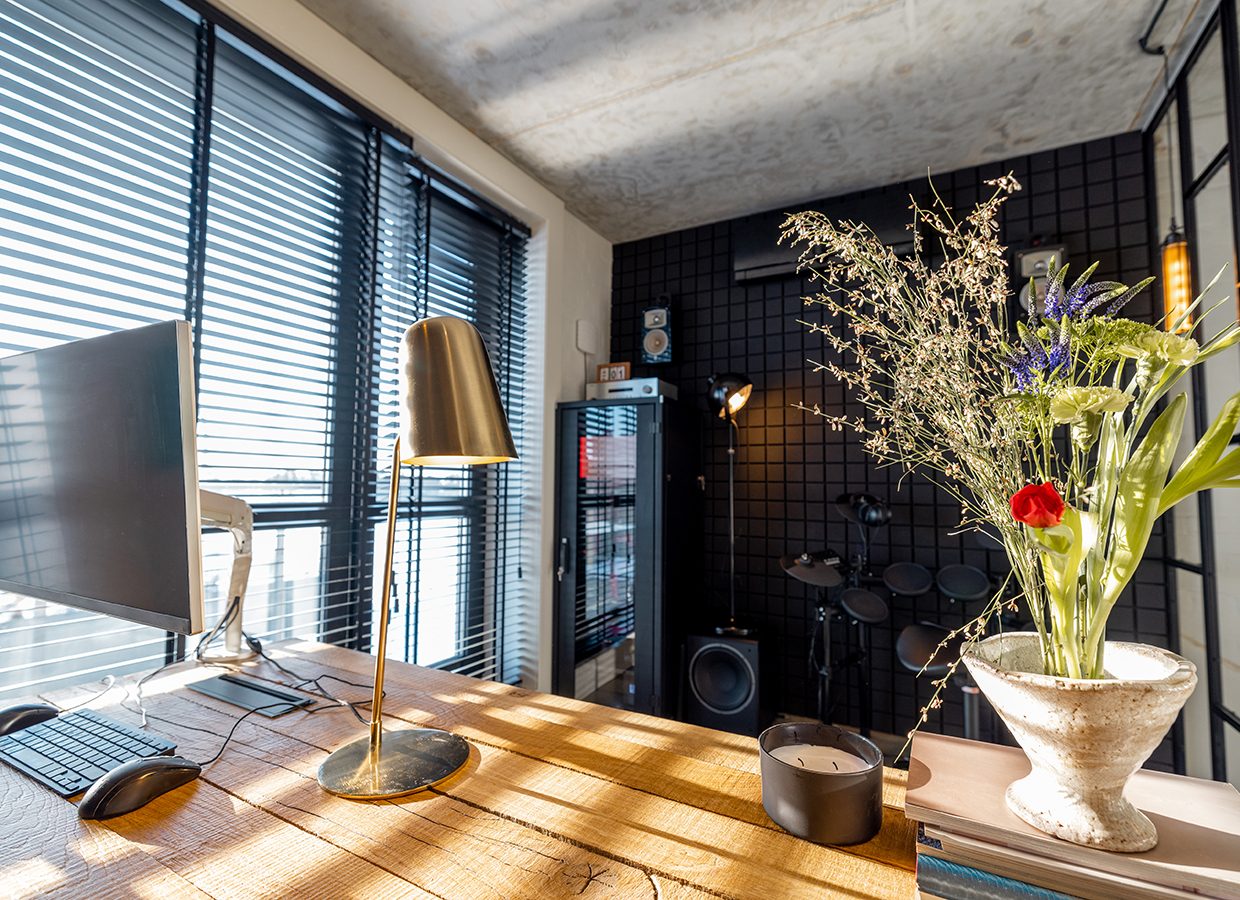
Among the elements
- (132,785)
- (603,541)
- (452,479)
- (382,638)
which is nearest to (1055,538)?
(382,638)

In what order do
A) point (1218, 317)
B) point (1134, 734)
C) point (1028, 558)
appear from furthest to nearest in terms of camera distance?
point (1218, 317) → point (1028, 558) → point (1134, 734)

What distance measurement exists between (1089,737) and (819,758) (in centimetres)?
31

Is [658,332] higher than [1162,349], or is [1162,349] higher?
[658,332]

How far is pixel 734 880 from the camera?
0.65 m

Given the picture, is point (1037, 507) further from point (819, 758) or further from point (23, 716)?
point (23, 716)

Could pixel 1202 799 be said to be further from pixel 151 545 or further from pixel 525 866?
pixel 151 545

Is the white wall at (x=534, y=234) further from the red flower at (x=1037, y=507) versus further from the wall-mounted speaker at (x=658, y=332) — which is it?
the red flower at (x=1037, y=507)

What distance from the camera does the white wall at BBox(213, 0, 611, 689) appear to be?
1.91 metres

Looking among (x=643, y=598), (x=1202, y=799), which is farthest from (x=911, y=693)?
(x=1202, y=799)

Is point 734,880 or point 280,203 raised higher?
point 280,203

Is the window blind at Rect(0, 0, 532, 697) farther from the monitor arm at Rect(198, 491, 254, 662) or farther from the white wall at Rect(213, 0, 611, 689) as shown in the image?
the monitor arm at Rect(198, 491, 254, 662)

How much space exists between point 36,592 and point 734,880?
121 cm

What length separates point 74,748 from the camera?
3.08 feet

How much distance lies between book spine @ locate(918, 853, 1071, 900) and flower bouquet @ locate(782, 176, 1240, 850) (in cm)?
6
